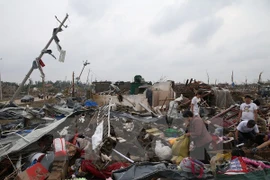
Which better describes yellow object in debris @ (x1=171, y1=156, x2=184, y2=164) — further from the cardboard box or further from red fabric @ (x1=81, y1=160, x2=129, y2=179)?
the cardboard box

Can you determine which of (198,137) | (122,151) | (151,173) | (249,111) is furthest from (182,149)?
(249,111)

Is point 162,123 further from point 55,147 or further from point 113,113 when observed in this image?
point 55,147

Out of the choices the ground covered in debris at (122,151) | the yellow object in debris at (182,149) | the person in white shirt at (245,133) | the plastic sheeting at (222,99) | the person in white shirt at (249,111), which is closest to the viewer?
the ground covered in debris at (122,151)

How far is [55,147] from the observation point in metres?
4.81

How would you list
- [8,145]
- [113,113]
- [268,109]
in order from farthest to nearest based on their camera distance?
[268,109]
[113,113]
[8,145]

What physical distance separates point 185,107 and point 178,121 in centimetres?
424

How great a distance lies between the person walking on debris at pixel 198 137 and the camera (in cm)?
452

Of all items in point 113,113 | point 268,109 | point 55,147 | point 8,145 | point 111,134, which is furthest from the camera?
point 268,109

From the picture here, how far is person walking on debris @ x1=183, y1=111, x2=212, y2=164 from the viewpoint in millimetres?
4520

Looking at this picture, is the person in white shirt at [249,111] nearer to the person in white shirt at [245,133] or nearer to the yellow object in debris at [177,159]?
the person in white shirt at [245,133]

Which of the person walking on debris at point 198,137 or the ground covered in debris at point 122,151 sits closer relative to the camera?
the ground covered in debris at point 122,151

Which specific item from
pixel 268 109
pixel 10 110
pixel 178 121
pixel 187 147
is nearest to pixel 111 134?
pixel 187 147

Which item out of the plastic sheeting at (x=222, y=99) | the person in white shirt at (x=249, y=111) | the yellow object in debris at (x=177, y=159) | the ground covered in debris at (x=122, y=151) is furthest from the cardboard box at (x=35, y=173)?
the plastic sheeting at (x=222, y=99)

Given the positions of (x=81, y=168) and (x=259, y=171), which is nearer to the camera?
(x=259, y=171)
